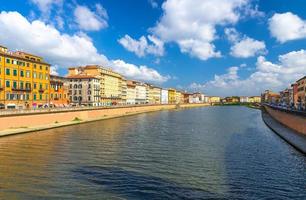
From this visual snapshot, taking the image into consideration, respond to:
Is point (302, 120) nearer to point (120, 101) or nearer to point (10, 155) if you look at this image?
point (10, 155)

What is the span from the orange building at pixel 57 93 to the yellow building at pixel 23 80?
3.04 metres

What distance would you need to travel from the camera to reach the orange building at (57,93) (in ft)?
304


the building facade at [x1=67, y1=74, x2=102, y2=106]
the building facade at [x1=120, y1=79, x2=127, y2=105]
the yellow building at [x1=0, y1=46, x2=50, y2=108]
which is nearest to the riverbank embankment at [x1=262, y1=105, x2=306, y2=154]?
the yellow building at [x1=0, y1=46, x2=50, y2=108]

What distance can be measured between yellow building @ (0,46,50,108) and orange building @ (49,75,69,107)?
304 cm

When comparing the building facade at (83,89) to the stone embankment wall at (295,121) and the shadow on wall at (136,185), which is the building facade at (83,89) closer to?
the stone embankment wall at (295,121)

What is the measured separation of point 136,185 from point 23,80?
66530mm

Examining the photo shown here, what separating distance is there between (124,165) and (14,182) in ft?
31.8

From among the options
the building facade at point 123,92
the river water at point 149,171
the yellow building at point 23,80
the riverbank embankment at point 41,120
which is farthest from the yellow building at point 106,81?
the river water at point 149,171

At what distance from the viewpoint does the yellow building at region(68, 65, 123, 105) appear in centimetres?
14750

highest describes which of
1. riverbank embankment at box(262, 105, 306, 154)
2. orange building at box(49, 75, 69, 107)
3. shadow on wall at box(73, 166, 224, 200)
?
orange building at box(49, 75, 69, 107)

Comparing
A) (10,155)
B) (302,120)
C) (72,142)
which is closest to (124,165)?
(10,155)

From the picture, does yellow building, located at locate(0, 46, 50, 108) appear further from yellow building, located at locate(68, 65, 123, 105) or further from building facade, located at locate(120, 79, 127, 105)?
building facade, located at locate(120, 79, 127, 105)

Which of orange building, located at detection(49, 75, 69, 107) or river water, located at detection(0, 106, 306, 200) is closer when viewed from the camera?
river water, located at detection(0, 106, 306, 200)

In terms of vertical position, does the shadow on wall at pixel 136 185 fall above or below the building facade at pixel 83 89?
below
